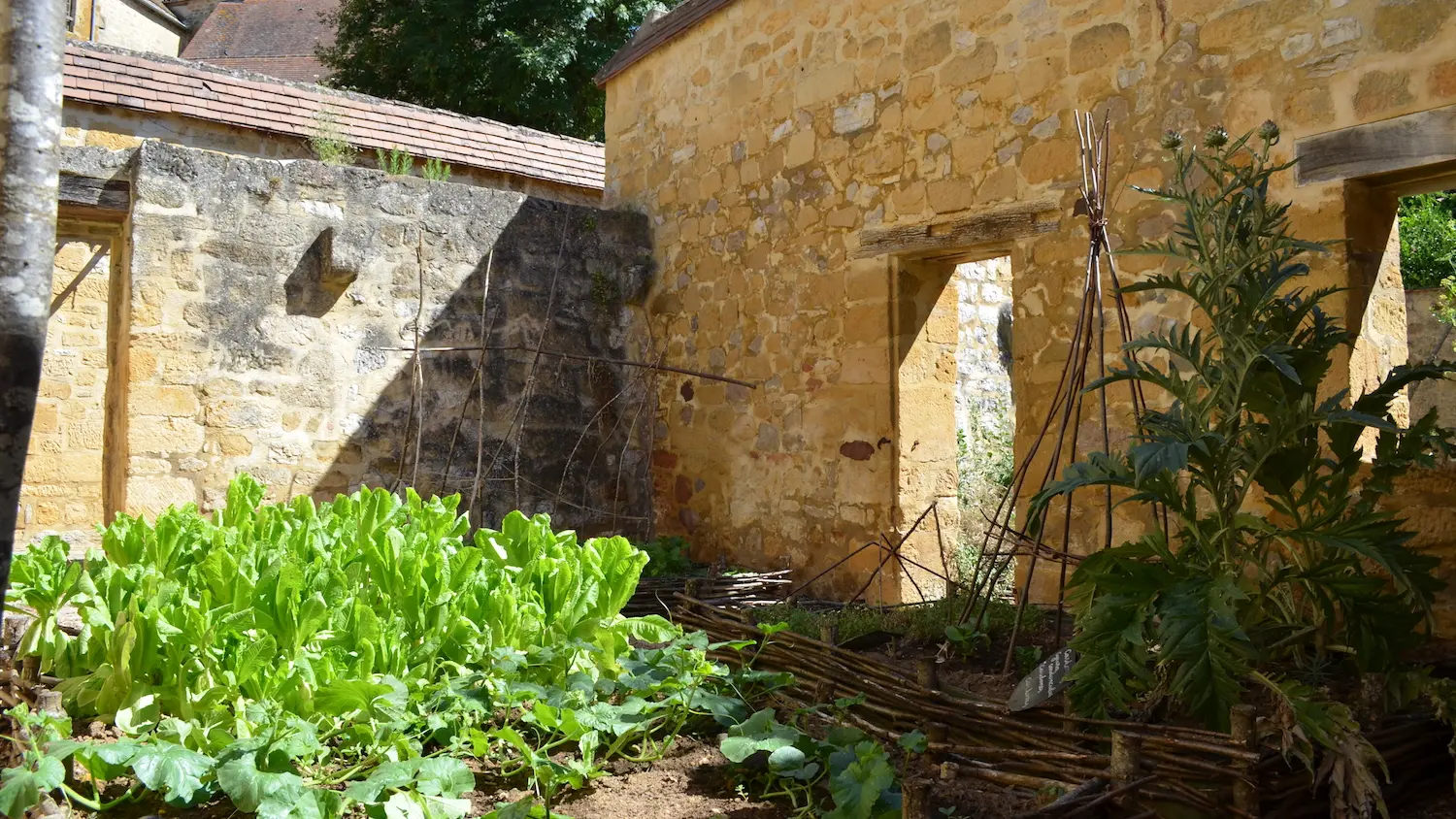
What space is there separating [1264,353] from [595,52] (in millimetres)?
13913

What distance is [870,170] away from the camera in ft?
18.4

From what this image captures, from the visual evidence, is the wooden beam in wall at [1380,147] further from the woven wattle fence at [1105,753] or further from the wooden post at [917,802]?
the wooden post at [917,802]

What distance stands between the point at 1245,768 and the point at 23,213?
247 cm

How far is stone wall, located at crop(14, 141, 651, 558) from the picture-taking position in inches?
221

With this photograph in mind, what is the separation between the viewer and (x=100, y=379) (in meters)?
8.27

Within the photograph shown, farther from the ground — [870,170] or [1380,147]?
[870,170]

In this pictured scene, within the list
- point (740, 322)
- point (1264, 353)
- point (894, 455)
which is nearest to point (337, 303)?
point (740, 322)

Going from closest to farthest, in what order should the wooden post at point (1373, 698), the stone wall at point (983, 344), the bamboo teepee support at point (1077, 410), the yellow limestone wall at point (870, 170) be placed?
the wooden post at point (1373, 698) < the bamboo teepee support at point (1077, 410) < the yellow limestone wall at point (870, 170) < the stone wall at point (983, 344)

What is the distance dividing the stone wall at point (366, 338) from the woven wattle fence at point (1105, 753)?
3732mm

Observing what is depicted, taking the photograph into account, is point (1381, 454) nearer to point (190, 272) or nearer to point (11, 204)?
point (11, 204)

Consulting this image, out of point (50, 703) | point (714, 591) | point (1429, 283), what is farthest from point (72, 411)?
point (1429, 283)

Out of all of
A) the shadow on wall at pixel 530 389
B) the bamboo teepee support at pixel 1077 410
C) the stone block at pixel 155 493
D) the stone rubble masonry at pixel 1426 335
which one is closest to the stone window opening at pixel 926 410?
the bamboo teepee support at pixel 1077 410

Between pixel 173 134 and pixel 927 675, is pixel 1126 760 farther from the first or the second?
pixel 173 134

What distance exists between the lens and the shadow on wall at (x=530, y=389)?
629 cm
